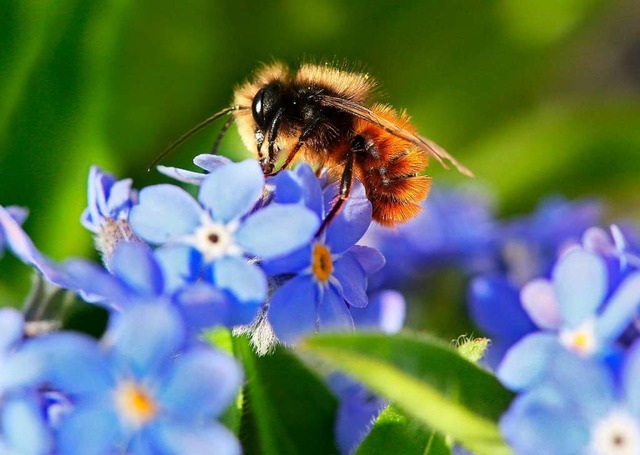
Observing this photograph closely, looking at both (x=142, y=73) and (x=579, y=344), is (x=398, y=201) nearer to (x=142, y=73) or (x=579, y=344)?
(x=579, y=344)

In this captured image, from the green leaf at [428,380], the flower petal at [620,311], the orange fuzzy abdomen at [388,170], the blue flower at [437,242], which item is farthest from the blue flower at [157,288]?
the blue flower at [437,242]

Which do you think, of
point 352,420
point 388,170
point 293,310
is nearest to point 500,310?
point 388,170

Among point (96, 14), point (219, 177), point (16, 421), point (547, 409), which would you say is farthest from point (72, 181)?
point (547, 409)

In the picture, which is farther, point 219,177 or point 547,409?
point 219,177

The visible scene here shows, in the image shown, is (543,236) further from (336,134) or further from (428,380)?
(428,380)

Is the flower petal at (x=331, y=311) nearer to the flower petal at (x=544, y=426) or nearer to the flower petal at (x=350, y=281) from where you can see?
the flower petal at (x=350, y=281)

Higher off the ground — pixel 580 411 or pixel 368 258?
pixel 368 258
